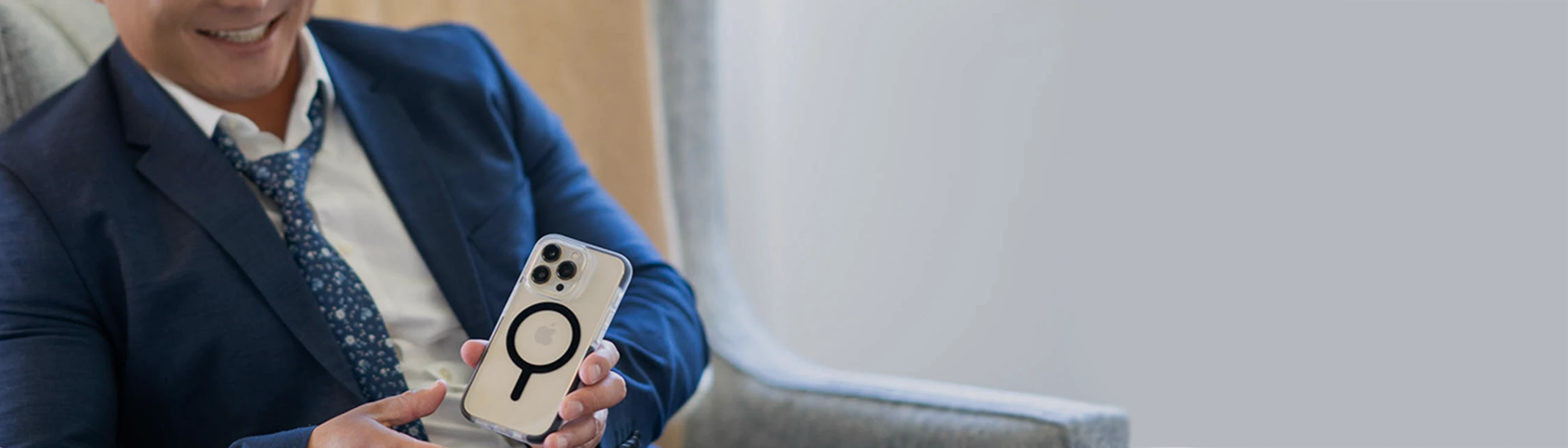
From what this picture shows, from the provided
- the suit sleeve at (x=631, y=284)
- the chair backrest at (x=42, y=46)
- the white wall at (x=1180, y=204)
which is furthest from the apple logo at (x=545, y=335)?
the white wall at (x=1180, y=204)

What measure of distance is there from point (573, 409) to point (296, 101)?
1.29 ft

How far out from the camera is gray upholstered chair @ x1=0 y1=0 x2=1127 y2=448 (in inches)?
39.6

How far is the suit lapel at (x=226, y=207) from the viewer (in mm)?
898

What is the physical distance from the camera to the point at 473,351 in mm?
811

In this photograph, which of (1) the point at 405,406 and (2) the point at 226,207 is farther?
(2) the point at 226,207

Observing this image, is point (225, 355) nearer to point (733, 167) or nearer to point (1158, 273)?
point (733, 167)

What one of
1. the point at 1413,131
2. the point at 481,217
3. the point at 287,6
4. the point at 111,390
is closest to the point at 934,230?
the point at 1413,131

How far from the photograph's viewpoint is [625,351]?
94 centimetres

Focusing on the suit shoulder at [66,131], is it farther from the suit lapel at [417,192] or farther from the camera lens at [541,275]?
the camera lens at [541,275]

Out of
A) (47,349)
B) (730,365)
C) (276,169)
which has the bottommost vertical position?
(730,365)

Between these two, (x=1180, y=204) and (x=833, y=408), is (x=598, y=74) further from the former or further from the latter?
(x=1180, y=204)

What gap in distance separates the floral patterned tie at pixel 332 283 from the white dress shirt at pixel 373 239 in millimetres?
12

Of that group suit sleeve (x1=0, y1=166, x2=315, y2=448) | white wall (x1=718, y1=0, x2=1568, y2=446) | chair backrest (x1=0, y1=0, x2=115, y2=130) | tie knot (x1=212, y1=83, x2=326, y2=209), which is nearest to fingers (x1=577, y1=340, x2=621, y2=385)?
suit sleeve (x1=0, y1=166, x2=315, y2=448)

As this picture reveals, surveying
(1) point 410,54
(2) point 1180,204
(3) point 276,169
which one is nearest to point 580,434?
(3) point 276,169
